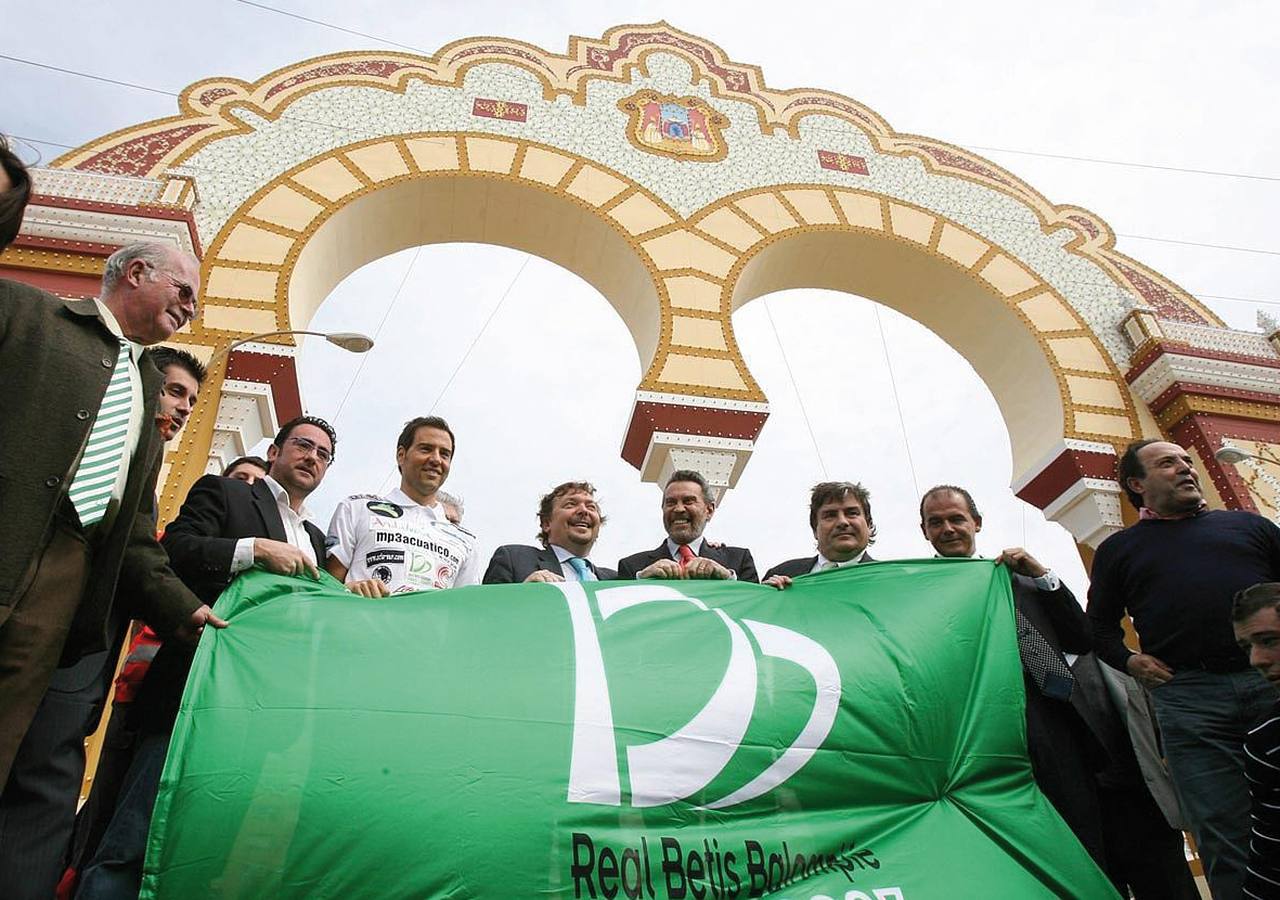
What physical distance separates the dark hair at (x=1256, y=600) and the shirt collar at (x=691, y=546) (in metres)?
1.99

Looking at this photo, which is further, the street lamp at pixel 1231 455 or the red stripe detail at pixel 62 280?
the street lamp at pixel 1231 455

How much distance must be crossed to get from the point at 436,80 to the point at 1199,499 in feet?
27.2

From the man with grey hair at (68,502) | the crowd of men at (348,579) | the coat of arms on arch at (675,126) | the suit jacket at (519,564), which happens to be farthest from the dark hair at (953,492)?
the coat of arms on arch at (675,126)

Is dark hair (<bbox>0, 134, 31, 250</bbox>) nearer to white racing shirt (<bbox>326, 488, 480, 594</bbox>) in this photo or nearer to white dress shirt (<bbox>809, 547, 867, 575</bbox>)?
white racing shirt (<bbox>326, 488, 480, 594</bbox>)

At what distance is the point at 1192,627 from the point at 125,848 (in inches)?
126

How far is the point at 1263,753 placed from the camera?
2.38 metres

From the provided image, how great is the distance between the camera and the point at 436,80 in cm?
907

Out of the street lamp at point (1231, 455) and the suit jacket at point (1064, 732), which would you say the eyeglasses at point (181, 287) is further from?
the street lamp at point (1231, 455)

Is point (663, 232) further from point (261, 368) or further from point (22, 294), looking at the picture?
point (22, 294)

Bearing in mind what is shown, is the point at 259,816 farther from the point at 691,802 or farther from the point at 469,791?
the point at 691,802

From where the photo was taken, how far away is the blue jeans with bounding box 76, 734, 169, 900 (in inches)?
81.9

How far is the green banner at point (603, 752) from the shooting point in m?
1.92

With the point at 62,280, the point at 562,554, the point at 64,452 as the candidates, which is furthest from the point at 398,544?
the point at 62,280

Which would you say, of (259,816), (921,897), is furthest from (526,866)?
(921,897)
